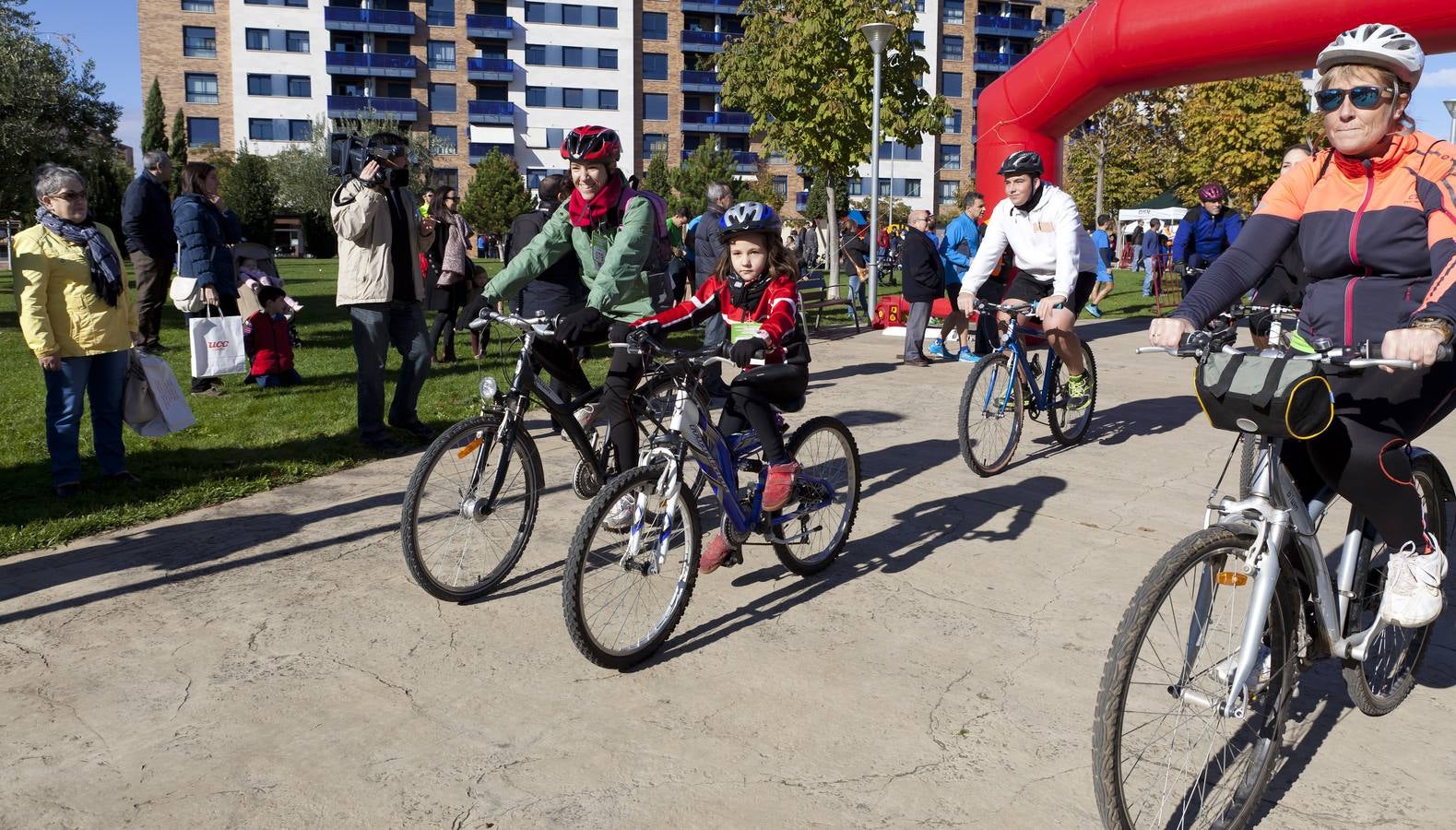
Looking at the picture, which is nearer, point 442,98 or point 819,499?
point 819,499

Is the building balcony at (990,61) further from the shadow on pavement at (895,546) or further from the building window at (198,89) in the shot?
the shadow on pavement at (895,546)

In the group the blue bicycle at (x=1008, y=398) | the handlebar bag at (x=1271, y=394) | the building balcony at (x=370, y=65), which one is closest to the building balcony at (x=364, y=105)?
the building balcony at (x=370, y=65)

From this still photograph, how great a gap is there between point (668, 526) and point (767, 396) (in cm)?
87

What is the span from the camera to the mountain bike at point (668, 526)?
382 centimetres

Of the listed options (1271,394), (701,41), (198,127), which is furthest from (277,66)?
(1271,394)

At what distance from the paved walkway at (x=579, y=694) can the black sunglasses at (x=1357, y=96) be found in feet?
6.30

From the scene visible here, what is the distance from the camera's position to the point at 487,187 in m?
59.6

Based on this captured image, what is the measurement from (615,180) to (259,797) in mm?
3355

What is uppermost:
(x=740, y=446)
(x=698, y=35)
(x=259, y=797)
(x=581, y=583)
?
(x=698, y=35)

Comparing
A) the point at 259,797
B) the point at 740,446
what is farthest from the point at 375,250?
the point at 259,797

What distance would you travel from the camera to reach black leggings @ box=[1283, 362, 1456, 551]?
312cm

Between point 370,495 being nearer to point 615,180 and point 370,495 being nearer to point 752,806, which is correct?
point 615,180

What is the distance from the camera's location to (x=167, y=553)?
5.34 metres

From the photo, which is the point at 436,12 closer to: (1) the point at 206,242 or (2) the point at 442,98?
(2) the point at 442,98
